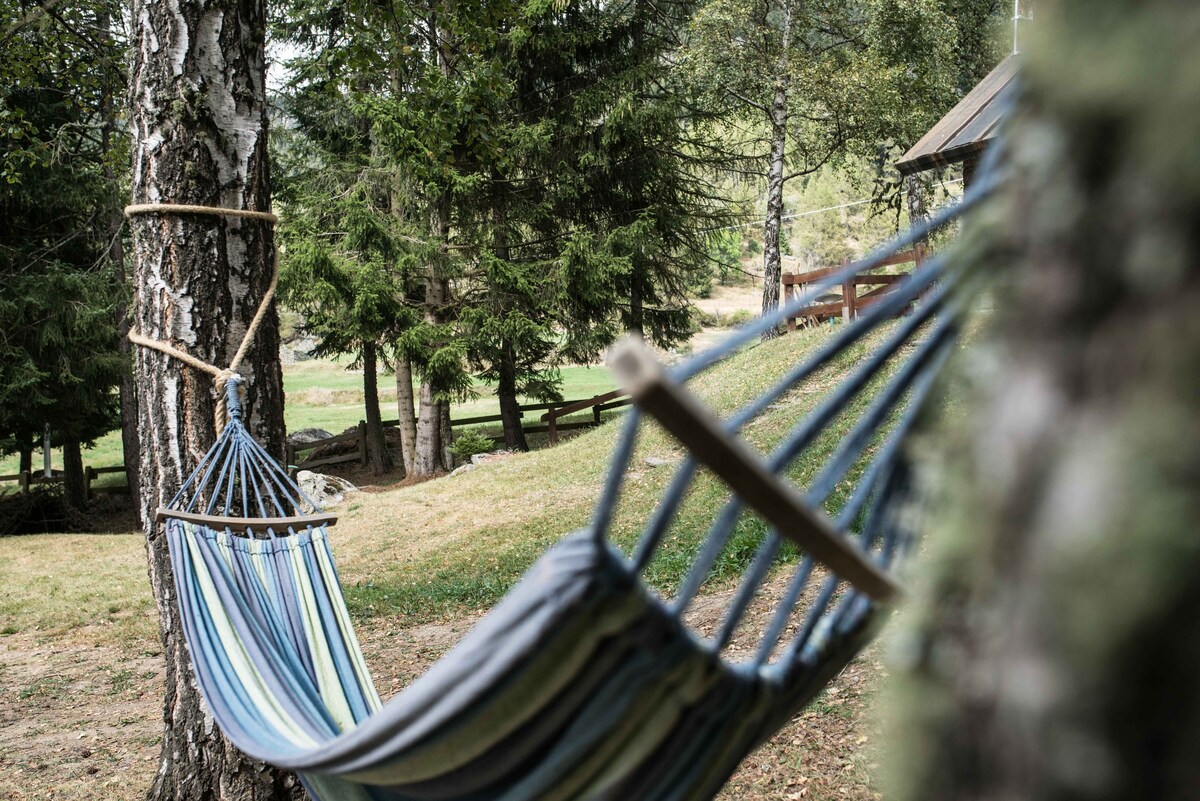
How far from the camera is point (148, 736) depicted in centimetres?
407

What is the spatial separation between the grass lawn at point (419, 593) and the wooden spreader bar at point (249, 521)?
4.71ft

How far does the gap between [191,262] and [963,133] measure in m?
4.97

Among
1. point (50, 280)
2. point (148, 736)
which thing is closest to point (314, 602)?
point (148, 736)

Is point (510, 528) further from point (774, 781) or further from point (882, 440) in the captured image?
point (774, 781)

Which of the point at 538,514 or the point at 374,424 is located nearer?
the point at 538,514

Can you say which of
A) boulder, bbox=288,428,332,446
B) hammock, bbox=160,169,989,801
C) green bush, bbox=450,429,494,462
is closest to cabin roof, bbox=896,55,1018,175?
hammock, bbox=160,169,989,801

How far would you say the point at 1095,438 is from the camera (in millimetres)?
439

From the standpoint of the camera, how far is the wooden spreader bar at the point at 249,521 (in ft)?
7.32

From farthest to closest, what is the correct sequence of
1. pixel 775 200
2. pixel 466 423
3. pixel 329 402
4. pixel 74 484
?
pixel 329 402 < pixel 466 423 < pixel 74 484 < pixel 775 200

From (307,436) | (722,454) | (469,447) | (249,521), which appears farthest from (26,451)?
(722,454)

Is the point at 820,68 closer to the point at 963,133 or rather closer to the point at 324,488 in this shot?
the point at 963,133

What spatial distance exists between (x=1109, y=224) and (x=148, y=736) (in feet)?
14.7

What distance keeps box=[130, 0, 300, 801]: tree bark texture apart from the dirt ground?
115 centimetres

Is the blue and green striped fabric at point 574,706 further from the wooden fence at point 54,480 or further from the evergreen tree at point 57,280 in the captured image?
the wooden fence at point 54,480
